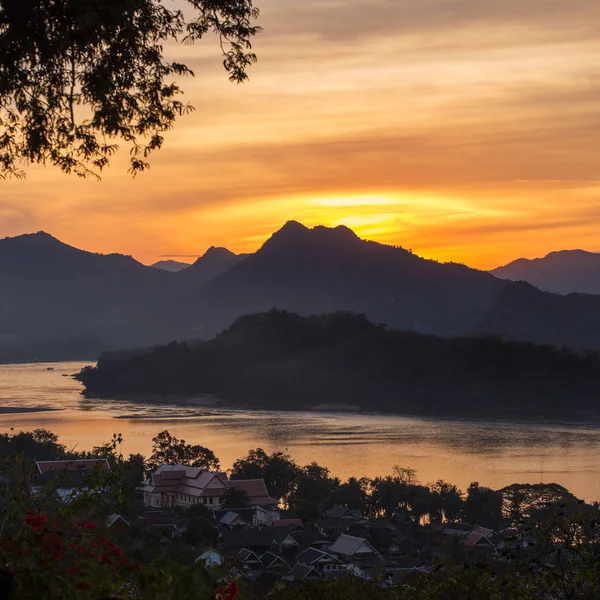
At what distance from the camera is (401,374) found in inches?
2035

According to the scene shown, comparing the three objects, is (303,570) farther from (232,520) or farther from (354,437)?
(354,437)

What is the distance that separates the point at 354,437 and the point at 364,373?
23431 millimetres

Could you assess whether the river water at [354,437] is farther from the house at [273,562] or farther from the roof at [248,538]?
the house at [273,562]

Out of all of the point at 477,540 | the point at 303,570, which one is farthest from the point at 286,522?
the point at 303,570

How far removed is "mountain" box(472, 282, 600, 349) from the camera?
8569cm

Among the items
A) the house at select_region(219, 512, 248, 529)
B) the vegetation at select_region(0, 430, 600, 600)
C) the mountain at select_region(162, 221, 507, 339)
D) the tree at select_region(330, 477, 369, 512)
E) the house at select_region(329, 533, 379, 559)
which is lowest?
the house at select_region(219, 512, 248, 529)

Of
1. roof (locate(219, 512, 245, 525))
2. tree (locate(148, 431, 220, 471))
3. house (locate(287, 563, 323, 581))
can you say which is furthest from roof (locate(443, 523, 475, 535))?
tree (locate(148, 431, 220, 471))

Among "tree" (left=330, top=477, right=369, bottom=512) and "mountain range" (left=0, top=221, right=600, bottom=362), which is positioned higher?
"mountain range" (left=0, top=221, right=600, bottom=362)

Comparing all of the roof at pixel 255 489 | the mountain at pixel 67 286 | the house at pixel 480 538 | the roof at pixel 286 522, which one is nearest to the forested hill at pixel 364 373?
the roof at pixel 255 489

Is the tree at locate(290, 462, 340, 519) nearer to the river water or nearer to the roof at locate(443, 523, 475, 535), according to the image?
the roof at locate(443, 523, 475, 535)

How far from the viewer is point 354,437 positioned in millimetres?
29672

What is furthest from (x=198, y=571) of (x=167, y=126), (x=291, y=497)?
(x=291, y=497)

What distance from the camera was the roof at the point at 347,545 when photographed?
1378cm

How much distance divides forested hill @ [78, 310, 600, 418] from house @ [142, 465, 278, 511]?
2364 centimetres
